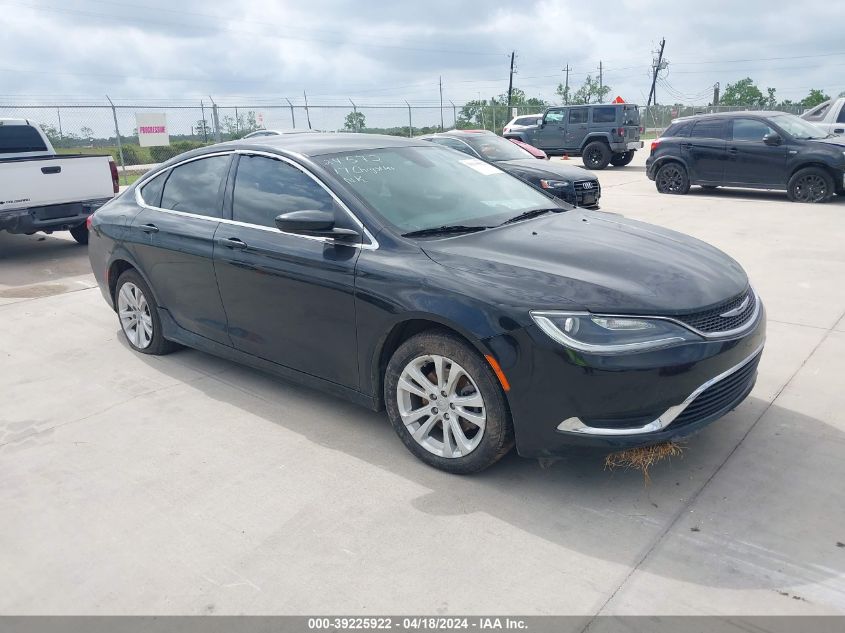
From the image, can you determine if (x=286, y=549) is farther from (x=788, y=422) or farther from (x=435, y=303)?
(x=788, y=422)

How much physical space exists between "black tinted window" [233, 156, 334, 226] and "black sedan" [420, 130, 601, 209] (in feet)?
18.6

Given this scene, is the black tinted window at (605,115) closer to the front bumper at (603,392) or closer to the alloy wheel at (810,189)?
the alloy wheel at (810,189)

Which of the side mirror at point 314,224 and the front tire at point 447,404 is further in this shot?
the side mirror at point 314,224

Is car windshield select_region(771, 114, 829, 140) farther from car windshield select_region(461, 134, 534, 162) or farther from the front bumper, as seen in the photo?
the front bumper

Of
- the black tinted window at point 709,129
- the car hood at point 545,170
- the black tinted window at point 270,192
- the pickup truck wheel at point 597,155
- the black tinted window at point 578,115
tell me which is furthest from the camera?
the black tinted window at point 578,115

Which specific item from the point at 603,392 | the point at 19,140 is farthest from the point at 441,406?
the point at 19,140

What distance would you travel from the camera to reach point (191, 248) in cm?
471

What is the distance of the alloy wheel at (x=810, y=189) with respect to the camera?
1255cm

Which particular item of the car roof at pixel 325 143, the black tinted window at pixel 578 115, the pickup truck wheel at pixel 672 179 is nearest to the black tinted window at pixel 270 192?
the car roof at pixel 325 143

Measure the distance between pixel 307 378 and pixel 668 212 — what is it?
30.7 ft

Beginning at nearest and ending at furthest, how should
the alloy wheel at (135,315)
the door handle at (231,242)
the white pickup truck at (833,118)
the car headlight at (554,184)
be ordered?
the door handle at (231,242)
the alloy wheel at (135,315)
the car headlight at (554,184)
the white pickup truck at (833,118)

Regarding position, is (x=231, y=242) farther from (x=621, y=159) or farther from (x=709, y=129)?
(x=621, y=159)
